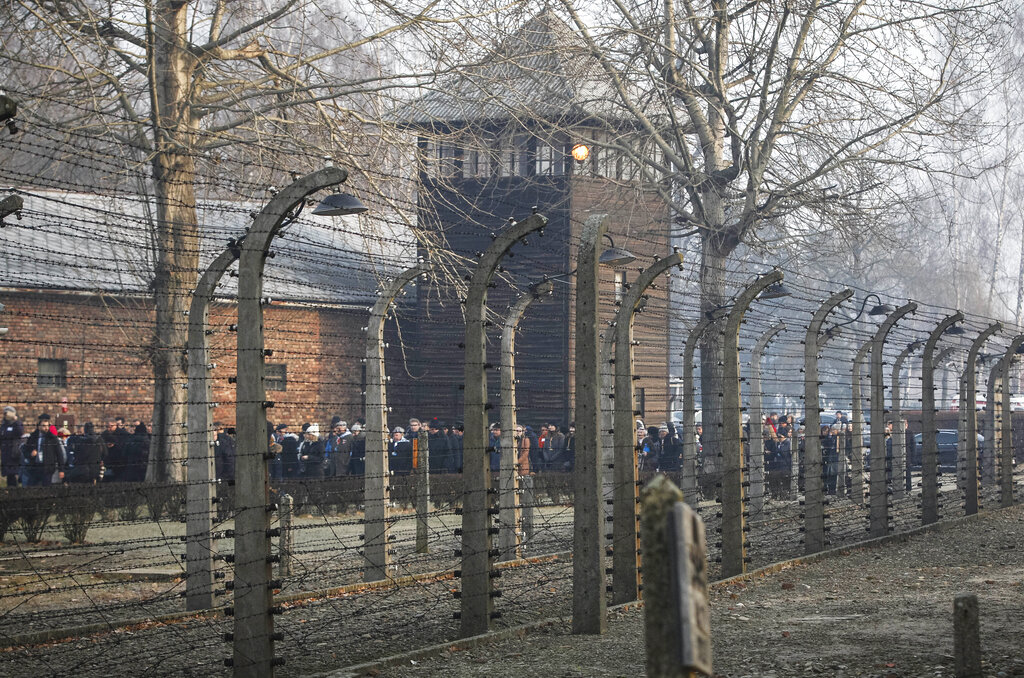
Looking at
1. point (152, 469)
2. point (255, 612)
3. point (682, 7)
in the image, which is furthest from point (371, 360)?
point (682, 7)

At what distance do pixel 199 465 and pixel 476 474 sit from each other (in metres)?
2.83

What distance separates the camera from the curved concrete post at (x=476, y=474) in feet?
29.9

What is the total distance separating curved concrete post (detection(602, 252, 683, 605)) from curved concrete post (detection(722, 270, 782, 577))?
1.77 meters

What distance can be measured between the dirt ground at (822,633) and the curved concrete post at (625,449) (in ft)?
1.37

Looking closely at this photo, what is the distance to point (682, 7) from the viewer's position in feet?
86.4

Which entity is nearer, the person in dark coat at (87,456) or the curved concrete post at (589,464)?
the curved concrete post at (589,464)

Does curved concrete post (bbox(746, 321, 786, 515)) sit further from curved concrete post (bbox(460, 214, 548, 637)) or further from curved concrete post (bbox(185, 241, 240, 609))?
curved concrete post (bbox(185, 241, 240, 609))

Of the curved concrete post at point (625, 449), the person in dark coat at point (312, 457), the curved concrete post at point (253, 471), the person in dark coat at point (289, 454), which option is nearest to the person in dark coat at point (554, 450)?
the person in dark coat at point (312, 457)

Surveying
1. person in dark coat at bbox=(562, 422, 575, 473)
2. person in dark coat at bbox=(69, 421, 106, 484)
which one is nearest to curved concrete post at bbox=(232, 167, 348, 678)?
person in dark coat at bbox=(69, 421, 106, 484)

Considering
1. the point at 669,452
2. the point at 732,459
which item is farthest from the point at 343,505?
the point at 669,452

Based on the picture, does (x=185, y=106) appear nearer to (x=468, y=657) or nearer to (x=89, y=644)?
(x=89, y=644)

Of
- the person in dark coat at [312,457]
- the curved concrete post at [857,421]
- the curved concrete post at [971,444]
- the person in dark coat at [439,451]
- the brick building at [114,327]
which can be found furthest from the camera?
the brick building at [114,327]

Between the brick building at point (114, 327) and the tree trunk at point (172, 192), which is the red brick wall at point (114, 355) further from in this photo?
the tree trunk at point (172, 192)

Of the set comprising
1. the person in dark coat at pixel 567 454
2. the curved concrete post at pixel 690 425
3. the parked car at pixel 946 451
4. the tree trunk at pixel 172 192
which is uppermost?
the tree trunk at pixel 172 192
